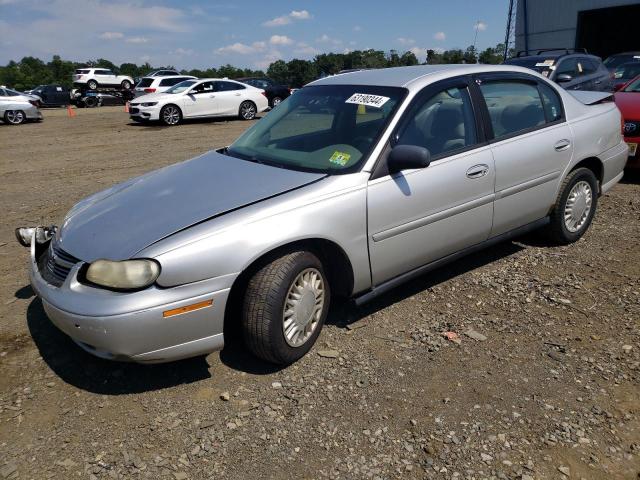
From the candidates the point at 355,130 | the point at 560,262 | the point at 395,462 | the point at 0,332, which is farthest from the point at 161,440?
the point at 560,262

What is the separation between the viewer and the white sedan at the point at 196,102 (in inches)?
663

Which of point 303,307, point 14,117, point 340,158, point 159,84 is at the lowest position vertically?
point 303,307

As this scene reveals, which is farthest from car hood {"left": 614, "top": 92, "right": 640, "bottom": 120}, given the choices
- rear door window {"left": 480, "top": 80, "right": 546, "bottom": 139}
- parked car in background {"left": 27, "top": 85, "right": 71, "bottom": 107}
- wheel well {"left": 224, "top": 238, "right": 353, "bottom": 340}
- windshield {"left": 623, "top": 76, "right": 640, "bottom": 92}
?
parked car in background {"left": 27, "top": 85, "right": 71, "bottom": 107}

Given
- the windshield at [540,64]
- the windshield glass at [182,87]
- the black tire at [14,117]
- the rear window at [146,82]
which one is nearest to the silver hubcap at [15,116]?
the black tire at [14,117]

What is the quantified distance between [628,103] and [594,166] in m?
3.00

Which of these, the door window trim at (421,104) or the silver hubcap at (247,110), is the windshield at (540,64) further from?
the silver hubcap at (247,110)

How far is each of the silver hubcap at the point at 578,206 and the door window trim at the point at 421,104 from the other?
132 cm

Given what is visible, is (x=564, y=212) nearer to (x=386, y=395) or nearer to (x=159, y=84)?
(x=386, y=395)

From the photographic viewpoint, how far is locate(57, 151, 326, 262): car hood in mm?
2852

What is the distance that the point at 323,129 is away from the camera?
3.84m

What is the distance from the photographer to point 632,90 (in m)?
7.91

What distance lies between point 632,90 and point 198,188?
7359 mm

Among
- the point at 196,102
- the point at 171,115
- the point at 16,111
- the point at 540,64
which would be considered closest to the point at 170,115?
the point at 171,115

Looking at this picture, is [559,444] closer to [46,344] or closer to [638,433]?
[638,433]
